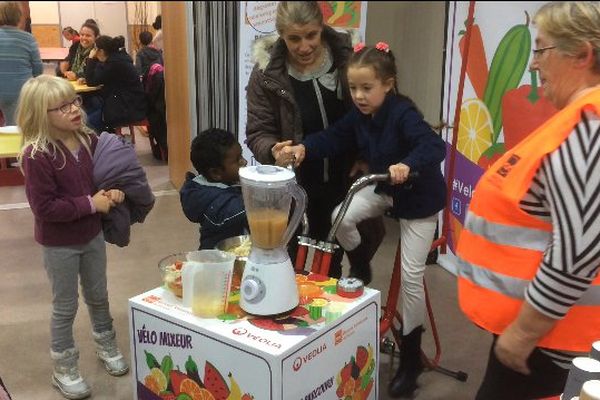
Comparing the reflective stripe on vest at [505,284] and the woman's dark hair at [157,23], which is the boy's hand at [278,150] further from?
the reflective stripe on vest at [505,284]

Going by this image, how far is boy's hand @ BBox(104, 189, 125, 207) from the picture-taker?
200cm

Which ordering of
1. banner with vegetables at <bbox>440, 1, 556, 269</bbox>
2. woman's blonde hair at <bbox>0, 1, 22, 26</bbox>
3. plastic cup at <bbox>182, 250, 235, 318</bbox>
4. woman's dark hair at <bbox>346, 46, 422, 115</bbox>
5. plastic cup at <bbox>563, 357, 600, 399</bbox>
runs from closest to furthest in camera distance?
plastic cup at <bbox>563, 357, 600, 399</bbox>, plastic cup at <bbox>182, 250, 235, 318</bbox>, woman's dark hair at <bbox>346, 46, 422, 115</bbox>, woman's blonde hair at <bbox>0, 1, 22, 26</bbox>, banner with vegetables at <bbox>440, 1, 556, 269</bbox>

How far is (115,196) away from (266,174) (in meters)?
0.69

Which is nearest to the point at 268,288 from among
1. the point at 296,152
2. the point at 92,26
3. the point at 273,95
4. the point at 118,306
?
the point at 296,152

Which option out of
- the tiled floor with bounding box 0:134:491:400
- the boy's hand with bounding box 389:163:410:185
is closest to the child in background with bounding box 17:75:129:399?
the tiled floor with bounding box 0:134:491:400

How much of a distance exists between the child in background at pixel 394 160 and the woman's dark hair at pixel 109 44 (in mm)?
743

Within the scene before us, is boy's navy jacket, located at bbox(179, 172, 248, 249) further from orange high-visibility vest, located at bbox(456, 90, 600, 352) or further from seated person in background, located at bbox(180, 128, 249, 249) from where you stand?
orange high-visibility vest, located at bbox(456, 90, 600, 352)

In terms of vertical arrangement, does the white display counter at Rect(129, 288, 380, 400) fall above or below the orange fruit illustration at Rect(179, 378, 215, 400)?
above

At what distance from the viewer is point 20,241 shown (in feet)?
8.14

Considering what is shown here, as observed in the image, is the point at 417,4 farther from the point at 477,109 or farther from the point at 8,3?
the point at 477,109

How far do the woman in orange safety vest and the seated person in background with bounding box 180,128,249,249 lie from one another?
2.71ft

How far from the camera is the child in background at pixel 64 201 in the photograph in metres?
1.88

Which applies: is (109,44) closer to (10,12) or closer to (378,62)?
(10,12)

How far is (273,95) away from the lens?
2.08 metres
